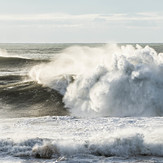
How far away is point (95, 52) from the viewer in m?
29.1

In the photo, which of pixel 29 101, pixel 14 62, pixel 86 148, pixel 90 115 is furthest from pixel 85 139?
pixel 14 62

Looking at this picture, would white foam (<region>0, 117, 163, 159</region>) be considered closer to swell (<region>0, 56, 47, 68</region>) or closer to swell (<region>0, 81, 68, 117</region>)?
swell (<region>0, 81, 68, 117</region>)

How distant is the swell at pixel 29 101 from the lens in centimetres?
1316

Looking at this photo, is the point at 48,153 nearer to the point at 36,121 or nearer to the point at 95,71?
the point at 36,121

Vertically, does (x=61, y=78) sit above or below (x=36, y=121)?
above

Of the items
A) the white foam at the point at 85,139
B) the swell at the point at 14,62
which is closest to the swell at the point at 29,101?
the white foam at the point at 85,139

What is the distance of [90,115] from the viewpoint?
1217cm

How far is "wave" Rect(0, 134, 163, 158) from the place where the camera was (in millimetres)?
7711

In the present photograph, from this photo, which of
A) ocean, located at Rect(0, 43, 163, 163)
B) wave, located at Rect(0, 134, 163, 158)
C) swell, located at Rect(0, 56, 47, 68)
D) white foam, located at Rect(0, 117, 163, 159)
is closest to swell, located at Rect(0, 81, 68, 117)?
ocean, located at Rect(0, 43, 163, 163)

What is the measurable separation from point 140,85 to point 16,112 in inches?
174

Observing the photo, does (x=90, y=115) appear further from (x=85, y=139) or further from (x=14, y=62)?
(x=14, y=62)

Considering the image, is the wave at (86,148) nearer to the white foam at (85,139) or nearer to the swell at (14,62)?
the white foam at (85,139)

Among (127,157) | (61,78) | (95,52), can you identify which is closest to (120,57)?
(61,78)

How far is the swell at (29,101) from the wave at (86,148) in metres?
4.62
